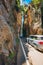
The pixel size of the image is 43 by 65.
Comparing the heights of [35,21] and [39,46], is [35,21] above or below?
above

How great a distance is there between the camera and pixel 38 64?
7840 millimetres

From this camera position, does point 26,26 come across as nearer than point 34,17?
No

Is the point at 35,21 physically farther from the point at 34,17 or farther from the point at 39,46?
the point at 39,46

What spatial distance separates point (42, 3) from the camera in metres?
22.1

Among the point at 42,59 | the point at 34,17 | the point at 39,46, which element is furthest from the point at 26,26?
the point at 42,59

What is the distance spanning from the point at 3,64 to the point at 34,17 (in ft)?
61.8

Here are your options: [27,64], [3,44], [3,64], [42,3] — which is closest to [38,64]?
[27,64]

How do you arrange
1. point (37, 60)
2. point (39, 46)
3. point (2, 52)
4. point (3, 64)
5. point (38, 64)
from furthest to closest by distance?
point (39, 46)
point (37, 60)
point (38, 64)
point (3, 64)
point (2, 52)

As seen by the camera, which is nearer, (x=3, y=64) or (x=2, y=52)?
(x=2, y=52)

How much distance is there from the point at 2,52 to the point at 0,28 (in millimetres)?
722

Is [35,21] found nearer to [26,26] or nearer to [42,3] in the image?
[42,3]

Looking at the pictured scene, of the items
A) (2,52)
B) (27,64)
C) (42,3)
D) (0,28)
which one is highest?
(42,3)

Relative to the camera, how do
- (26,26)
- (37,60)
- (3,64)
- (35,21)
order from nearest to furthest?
(3,64)
(37,60)
(35,21)
(26,26)

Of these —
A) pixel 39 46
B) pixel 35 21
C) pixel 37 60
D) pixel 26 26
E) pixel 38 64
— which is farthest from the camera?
pixel 26 26
